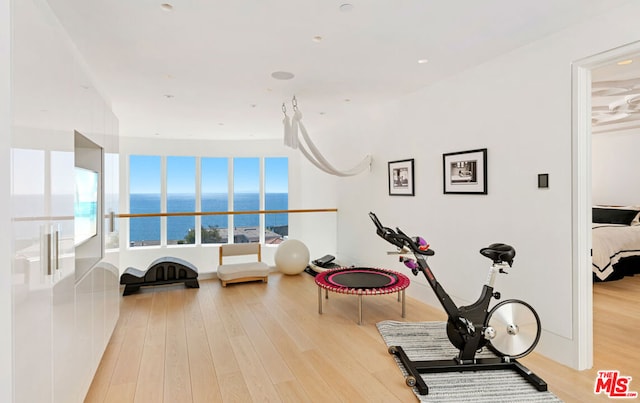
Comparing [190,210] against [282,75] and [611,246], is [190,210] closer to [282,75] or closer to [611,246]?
[282,75]

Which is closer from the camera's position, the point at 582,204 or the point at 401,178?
the point at 582,204

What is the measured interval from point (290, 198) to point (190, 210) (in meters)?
2.35

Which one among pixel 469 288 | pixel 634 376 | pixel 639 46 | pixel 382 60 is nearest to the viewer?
pixel 639 46

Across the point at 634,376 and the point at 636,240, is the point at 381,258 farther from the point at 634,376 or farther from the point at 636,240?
the point at 636,240

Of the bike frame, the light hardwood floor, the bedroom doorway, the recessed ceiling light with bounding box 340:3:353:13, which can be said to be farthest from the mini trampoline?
the recessed ceiling light with bounding box 340:3:353:13

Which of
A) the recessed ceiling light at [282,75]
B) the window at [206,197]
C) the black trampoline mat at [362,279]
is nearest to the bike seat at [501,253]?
the black trampoline mat at [362,279]

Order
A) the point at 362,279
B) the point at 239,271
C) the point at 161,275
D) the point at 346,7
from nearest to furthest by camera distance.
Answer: the point at 346,7, the point at 362,279, the point at 161,275, the point at 239,271

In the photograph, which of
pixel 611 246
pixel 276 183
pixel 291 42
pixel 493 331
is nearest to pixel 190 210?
pixel 276 183

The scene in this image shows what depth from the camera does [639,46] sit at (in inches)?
89.2

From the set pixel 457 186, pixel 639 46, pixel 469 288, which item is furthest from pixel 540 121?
pixel 469 288

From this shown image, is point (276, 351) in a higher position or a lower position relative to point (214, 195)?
lower

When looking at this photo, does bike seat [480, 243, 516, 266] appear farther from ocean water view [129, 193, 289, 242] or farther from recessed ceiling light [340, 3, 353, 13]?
ocean water view [129, 193, 289, 242]

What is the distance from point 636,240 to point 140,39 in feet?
22.7

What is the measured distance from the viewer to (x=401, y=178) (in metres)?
4.55
